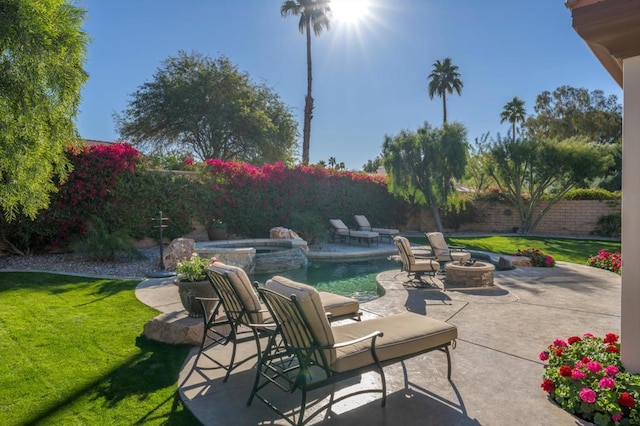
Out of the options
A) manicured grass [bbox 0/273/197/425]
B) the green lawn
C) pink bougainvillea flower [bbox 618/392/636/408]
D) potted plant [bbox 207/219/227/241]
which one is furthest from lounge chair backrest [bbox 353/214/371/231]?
pink bougainvillea flower [bbox 618/392/636/408]

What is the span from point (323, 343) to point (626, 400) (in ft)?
6.59

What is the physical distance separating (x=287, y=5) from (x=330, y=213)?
1513 cm

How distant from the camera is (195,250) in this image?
958cm

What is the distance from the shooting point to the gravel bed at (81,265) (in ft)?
27.9

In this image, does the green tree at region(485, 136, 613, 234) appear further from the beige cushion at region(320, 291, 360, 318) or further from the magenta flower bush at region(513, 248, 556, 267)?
the beige cushion at region(320, 291, 360, 318)

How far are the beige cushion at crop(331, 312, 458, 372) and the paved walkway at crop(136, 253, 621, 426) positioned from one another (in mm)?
402

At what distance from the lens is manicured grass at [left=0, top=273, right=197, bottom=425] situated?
287 cm

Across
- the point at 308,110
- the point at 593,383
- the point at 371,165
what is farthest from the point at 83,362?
the point at 371,165

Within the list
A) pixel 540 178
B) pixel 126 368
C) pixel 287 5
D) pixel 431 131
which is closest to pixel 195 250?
pixel 126 368

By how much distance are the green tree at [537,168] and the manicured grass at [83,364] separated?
19212mm

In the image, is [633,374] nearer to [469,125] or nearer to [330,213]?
[330,213]

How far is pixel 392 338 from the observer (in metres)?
3.04

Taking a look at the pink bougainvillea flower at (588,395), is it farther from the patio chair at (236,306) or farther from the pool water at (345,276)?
the pool water at (345,276)

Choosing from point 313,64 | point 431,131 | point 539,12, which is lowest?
point 431,131
